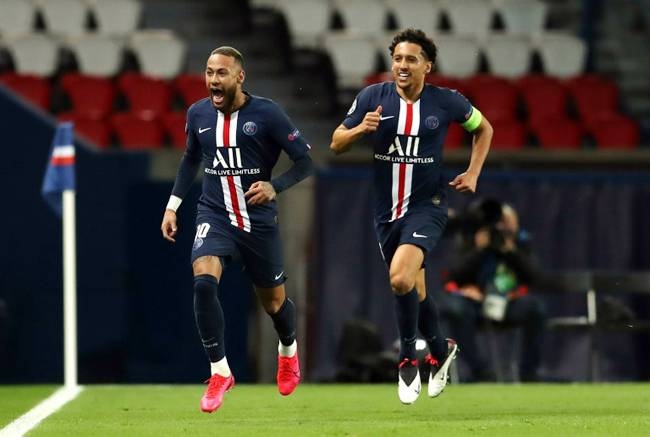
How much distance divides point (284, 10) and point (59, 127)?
587cm

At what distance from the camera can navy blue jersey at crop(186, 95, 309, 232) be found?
350 inches

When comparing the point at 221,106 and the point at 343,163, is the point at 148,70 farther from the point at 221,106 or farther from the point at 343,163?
the point at 221,106

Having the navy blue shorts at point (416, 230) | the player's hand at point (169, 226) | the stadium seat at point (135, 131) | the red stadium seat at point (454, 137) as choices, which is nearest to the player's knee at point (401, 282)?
the navy blue shorts at point (416, 230)

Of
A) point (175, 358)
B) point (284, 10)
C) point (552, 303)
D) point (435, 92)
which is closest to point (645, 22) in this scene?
point (284, 10)

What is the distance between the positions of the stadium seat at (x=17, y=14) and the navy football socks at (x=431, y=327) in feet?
31.2

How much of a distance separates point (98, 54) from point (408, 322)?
9.24 meters

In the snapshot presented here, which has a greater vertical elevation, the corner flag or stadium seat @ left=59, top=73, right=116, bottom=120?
stadium seat @ left=59, top=73, right=116, bottom=120

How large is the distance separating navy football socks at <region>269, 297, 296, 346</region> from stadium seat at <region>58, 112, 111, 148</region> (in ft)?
22.4

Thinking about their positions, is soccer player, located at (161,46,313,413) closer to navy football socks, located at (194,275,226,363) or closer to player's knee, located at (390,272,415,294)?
navy football socks, located at (194,275,226,363)

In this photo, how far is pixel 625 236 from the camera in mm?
14383

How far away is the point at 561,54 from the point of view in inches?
720

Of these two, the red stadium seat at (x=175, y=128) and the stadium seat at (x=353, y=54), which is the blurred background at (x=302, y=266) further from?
the stadium seat at (x=353, y=54)

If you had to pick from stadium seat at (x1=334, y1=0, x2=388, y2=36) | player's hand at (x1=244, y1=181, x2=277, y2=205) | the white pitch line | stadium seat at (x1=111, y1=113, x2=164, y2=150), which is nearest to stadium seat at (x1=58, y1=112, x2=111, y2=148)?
stadium seat at (x1=111, y1=113, x2=164, y2=150)

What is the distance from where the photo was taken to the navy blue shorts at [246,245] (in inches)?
349
